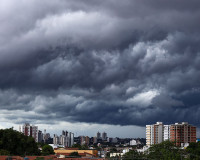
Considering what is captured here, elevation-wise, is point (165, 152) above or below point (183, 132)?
above

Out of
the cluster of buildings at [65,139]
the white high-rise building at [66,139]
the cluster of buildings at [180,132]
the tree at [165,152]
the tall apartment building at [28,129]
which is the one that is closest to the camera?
the tree at [165,152]

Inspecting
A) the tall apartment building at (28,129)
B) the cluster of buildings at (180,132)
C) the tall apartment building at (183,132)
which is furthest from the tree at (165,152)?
the tall apartment building at (28,129)

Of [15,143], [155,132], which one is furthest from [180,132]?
[15,143]

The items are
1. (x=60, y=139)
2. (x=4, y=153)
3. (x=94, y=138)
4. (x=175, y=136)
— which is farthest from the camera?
(x=94, y=138)

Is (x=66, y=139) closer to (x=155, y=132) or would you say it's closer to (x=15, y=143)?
(x=155, y=132)

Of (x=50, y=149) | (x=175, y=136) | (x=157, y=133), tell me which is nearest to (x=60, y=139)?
(x=157, y=133)

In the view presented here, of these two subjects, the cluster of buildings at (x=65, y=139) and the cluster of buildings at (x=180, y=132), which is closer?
the cluster of buildings at (x=180, y=132)

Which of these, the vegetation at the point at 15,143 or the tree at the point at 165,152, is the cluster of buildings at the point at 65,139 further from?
the tree at the point at 165,152

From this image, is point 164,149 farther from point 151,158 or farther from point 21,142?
point 21,142
